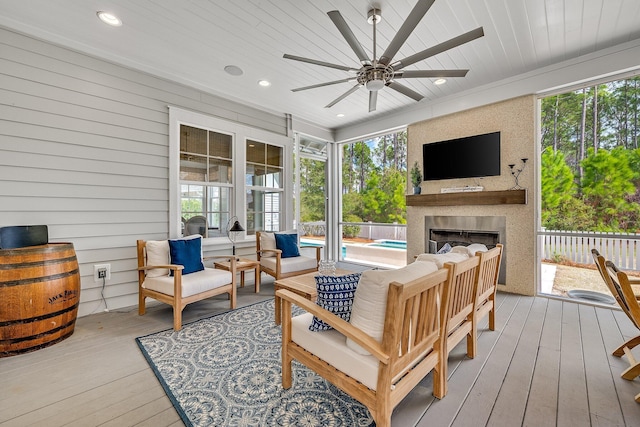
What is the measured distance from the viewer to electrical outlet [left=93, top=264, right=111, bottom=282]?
123 inches

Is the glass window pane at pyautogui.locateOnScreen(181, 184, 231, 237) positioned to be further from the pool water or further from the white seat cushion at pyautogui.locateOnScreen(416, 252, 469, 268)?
the pool water

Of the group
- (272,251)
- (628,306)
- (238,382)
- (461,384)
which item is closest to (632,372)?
(628,306)

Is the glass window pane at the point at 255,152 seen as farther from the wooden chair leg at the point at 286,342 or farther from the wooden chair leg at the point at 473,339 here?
the wooden chair leg at the point at 473,339

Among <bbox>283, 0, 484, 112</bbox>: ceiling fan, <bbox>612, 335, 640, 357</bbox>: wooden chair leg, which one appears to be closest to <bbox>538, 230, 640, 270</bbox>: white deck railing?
<bbox>612, 335, 640, 357</bbox>: wooden chair leg

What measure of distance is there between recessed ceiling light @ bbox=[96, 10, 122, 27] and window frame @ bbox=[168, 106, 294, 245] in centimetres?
111

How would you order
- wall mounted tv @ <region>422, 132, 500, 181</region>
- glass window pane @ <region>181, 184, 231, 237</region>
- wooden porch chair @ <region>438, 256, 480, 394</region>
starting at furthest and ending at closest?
wall mounted tv @ <region>422, 132, 500, 181</region>
glass window pane @ <region>181, 184, 231, 237</region>
wooden porch chair @ <region>438, 256, 480, 394</region>

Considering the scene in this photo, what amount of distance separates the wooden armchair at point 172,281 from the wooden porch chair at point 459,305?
238cm

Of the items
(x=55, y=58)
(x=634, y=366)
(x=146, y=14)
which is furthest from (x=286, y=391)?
(x=55, y=58)

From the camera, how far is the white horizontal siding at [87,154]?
8.87 feet

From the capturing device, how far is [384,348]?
1.26 metres

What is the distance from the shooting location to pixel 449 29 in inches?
109

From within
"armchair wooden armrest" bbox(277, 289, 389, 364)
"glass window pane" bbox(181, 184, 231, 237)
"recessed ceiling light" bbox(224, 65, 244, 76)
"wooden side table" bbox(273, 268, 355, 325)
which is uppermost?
"recessed ceiling light" bbox(224, 65, 244, 76)

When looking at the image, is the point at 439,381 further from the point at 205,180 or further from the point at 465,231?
the point at 205,180

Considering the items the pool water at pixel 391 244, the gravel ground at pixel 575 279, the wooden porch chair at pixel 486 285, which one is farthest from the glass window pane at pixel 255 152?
the gravel ground at pixel 575 279
